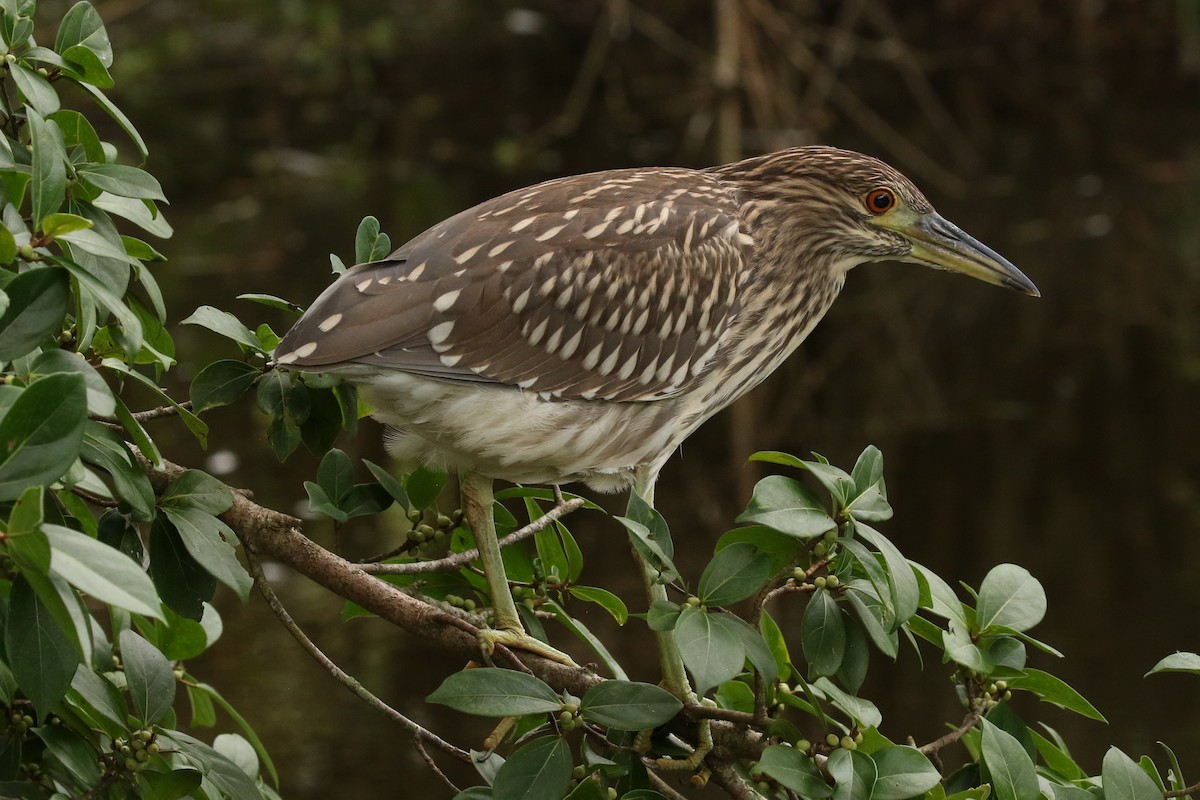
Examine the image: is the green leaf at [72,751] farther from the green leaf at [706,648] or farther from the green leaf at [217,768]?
the green leaf at [706,648]

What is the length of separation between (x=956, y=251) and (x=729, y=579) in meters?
1.44

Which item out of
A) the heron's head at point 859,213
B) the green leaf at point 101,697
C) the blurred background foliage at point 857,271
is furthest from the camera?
the blurred background foliage at point 857,271

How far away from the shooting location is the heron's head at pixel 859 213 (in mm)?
3346

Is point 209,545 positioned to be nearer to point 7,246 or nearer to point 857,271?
point 7,246

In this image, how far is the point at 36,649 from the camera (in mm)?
1817

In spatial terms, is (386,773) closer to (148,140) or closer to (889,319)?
(889,319)

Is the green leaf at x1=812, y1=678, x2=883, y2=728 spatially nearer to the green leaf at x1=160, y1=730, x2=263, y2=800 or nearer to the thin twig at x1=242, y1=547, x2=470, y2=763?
the thin twig at x1=242, y1=547, x2=470, y2=763

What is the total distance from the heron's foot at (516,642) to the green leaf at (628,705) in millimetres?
352

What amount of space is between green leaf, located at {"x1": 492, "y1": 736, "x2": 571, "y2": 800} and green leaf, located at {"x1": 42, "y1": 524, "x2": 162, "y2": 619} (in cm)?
89

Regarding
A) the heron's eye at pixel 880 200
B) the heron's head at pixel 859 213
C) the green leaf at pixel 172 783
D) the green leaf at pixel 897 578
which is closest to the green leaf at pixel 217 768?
the green leaf at pixel 172 783

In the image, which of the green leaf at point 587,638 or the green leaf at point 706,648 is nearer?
the green leaf at point 706,648

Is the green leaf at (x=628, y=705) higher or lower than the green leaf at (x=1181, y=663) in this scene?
lower

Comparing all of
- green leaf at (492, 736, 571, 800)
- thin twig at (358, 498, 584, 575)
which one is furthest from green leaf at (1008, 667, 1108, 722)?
thin twig at (358, 498, 584, 575)

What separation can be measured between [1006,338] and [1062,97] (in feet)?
15.9
